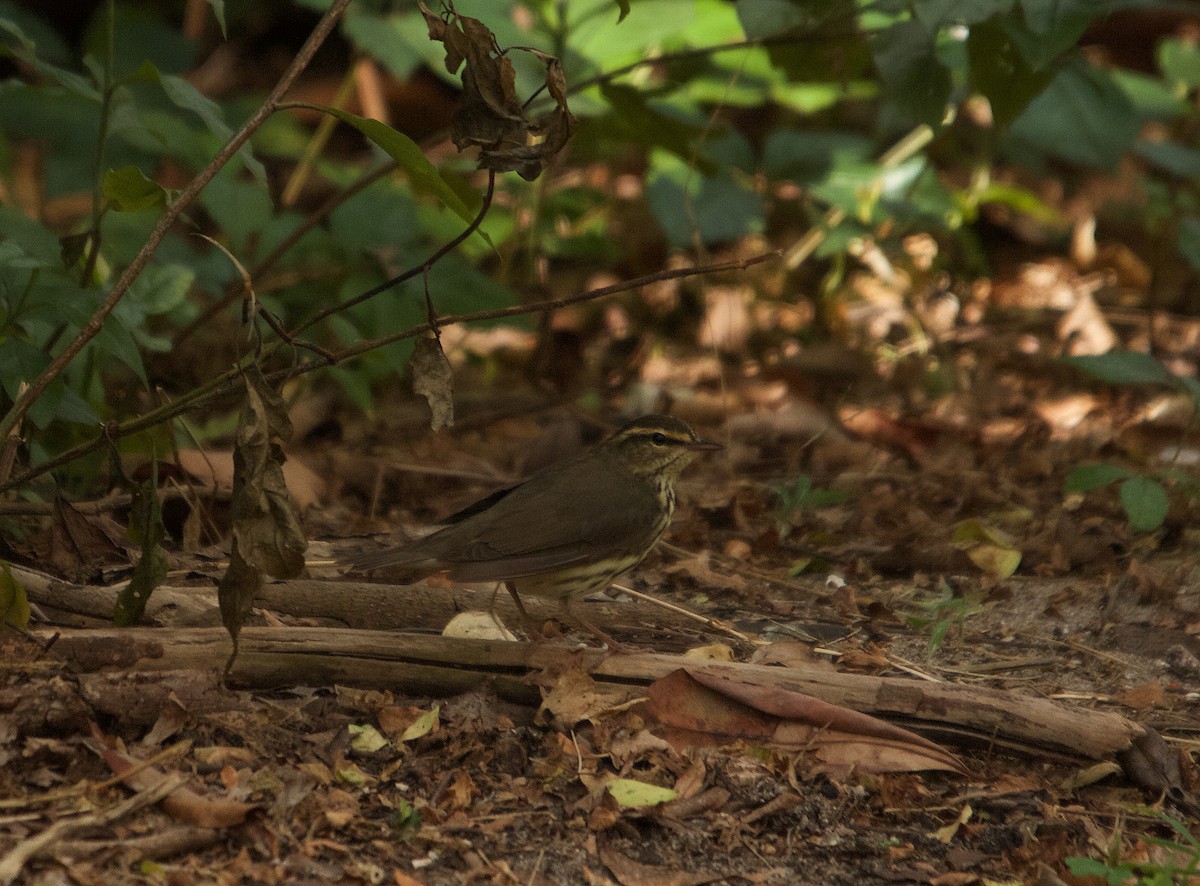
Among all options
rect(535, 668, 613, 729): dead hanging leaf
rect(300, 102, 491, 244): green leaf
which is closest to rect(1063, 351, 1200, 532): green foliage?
rect(535, 668, 613, 729): dead hanging leaf

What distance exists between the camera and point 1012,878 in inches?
122

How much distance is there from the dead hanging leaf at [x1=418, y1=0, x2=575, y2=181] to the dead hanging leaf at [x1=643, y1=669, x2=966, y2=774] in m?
1.29

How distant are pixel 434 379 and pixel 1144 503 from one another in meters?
2.57

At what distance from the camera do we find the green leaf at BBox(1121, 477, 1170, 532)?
15.0ft

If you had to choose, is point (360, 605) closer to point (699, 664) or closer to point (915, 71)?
point (699, 664)

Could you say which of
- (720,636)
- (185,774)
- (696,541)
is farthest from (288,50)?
(185,774)

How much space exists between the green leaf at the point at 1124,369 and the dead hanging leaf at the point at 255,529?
2811mm

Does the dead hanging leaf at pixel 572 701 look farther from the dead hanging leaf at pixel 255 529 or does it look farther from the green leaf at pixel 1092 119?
the green leaf at pixel 1092 119

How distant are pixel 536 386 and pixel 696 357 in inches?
35.9

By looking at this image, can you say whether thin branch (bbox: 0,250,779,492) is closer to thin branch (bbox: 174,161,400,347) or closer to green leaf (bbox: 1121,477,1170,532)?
thin branch (bbox: 174,161,400,347)

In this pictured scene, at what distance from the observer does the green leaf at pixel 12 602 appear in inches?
126

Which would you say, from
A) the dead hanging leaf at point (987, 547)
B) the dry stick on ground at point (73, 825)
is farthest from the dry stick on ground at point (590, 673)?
the dead hanging leaf at point (987, 547)

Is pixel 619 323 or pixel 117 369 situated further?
pixel 619 323

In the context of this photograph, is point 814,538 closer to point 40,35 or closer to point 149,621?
point 149,621
